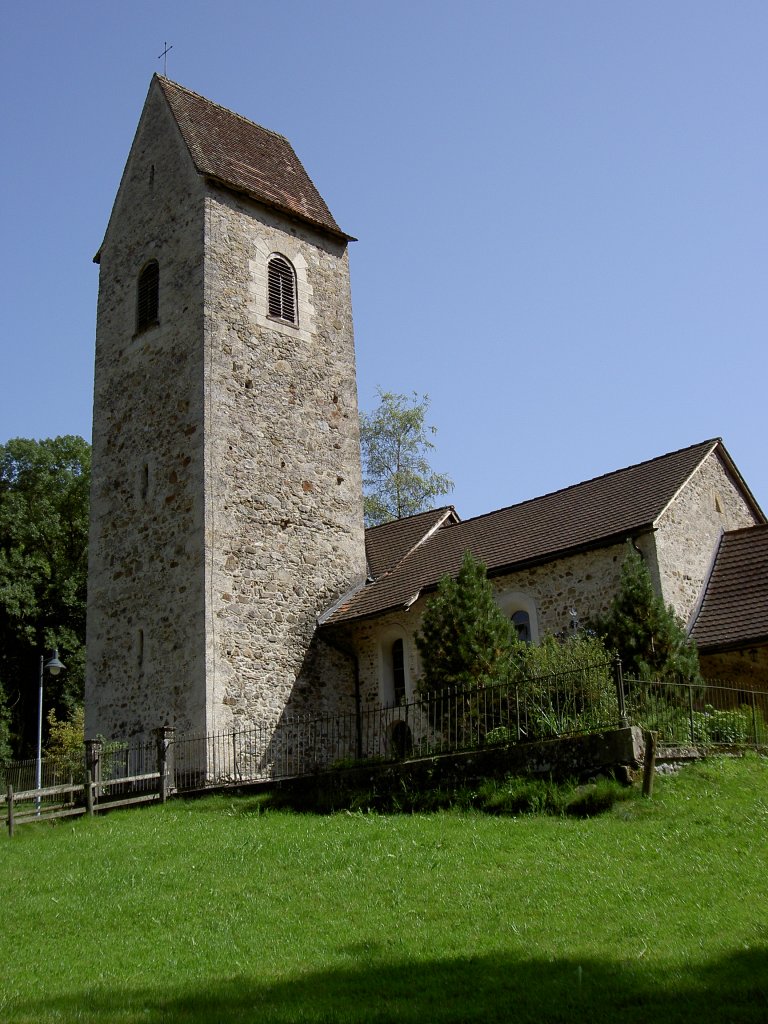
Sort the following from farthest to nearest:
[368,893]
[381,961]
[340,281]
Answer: [340,281] < [368,893] < [381,961]

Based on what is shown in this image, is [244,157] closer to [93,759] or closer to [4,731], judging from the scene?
[93,759]

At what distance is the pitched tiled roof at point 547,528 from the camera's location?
66.8ft

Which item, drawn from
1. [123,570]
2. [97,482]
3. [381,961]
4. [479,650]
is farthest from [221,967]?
[97,482]

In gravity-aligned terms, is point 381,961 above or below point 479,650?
below

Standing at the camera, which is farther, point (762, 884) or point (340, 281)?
point (340, 281)

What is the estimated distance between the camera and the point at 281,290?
24.8 metres

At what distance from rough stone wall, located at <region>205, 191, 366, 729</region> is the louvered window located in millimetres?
195

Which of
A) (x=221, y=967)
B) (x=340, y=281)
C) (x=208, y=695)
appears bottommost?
(x=221, y=967)

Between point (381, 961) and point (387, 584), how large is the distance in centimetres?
1534

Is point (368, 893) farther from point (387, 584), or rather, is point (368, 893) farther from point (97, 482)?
point (97, 482)

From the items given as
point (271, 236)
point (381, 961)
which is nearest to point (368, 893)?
point (381, 961)

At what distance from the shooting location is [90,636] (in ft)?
75.8

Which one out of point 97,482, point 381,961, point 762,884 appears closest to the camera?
point 381,961

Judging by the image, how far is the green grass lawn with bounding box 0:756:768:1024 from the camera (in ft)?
23.2
